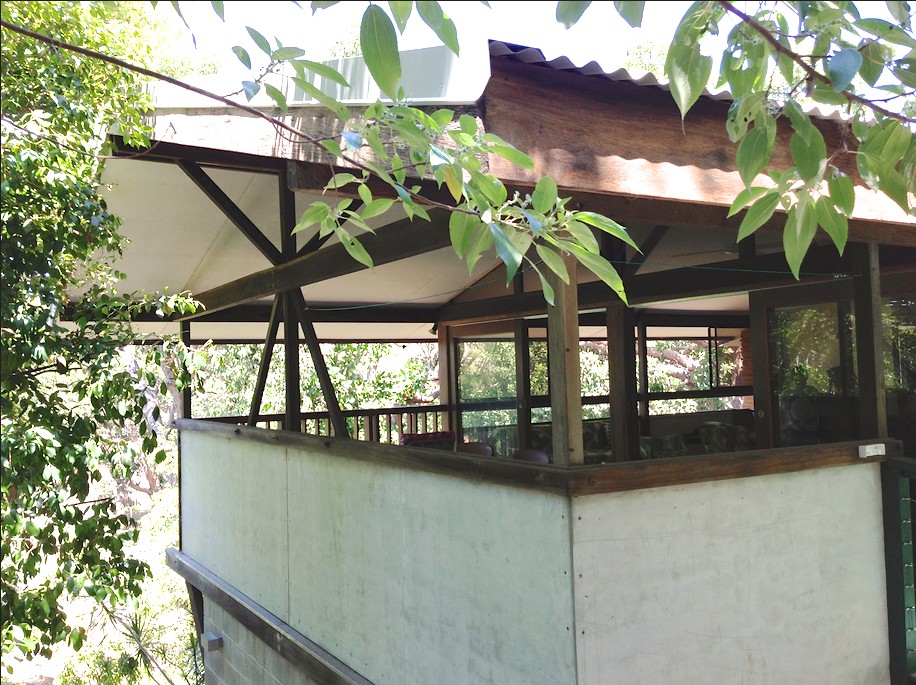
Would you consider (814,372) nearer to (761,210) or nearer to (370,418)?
(761,210)

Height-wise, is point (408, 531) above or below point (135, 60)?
below

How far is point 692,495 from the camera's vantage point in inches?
116

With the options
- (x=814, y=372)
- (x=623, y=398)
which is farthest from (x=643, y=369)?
(x=814, y=372)

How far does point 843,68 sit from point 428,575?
8.92ft

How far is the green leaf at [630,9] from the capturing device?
104cm

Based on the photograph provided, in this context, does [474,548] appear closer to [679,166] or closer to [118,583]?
[118,583]

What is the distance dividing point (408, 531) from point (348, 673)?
0.94 meters

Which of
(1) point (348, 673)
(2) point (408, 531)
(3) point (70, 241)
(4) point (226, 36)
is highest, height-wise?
(4) point (226, 36)

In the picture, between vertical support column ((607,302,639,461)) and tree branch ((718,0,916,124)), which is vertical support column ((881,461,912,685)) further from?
vertical support column ((607,302,639,461))

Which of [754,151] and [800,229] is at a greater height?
[754,151]

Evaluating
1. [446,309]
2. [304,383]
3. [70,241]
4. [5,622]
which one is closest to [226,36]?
[70,241]

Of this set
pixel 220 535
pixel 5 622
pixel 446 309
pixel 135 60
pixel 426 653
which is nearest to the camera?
pixel 5 622

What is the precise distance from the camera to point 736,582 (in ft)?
10.00

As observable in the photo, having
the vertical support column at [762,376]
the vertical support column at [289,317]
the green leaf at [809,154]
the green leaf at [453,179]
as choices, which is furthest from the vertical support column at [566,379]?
the vertical support column at [762,376]
